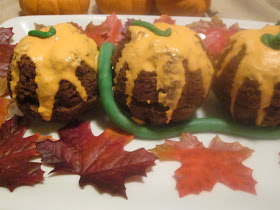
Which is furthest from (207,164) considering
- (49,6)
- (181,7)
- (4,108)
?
(49,6)

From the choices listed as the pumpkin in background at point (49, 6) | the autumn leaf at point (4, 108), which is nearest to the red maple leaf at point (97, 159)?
the autumn leaf at point (4, 108)

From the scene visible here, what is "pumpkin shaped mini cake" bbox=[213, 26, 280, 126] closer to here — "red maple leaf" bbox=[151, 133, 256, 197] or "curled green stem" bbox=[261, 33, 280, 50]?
"curled green stem" bbox=[261, 33, 280, 50]

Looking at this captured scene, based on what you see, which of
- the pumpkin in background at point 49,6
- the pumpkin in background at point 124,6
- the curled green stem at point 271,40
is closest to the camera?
the curled green stem at point 271,40

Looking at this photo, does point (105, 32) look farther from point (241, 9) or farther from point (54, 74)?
point (241, 9)

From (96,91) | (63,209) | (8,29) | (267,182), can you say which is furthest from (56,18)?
(267,182)

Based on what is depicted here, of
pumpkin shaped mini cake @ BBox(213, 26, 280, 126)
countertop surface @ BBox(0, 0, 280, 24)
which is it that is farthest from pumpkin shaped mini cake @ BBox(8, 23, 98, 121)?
countertop surface @ BBox(0, 0, 280, 24)

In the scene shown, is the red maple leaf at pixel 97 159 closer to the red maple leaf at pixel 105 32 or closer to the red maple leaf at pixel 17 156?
the red maple leaf at pixel 17 156
